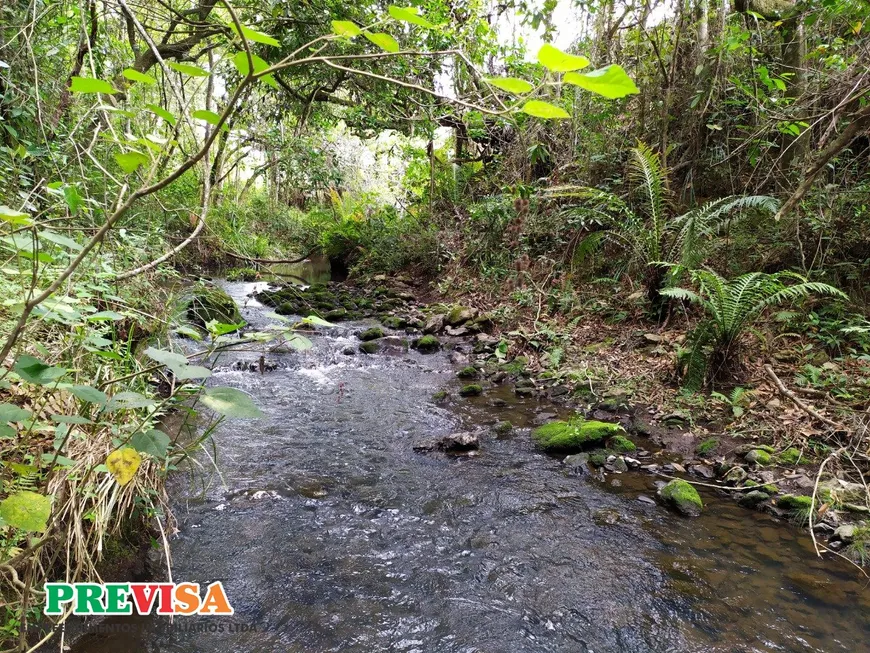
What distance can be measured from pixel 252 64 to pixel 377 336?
6.48m

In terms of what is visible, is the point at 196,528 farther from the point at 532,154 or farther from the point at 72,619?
the point at 532,154

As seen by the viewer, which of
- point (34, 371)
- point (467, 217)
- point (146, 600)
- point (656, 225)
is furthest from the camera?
point (467, 217)

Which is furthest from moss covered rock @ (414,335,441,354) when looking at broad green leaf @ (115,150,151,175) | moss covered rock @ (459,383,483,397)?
broad green leaf @ (115,150,151,175)

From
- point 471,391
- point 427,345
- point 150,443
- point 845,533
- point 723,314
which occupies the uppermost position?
point 150,443

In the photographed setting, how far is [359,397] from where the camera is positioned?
16.6ft

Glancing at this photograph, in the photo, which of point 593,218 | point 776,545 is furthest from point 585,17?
point 776,545

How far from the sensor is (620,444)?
383 centimetres

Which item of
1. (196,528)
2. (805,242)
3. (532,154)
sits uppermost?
(532,154)

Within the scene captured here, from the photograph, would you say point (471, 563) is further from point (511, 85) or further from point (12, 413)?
point (511, 85)

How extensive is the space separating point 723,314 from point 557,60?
4.31m

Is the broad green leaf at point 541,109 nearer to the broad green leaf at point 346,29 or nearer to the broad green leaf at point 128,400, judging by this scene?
the broad green leaf at point 346,29

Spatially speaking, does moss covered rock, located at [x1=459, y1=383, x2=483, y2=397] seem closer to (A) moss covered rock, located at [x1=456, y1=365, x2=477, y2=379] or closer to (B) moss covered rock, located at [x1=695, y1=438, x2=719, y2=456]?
(A) moss covered rock, located at [x1=456, y1=365, x2=477, y2=379]

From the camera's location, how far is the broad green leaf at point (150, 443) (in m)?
1.04

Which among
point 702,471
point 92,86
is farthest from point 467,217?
point 92,86
